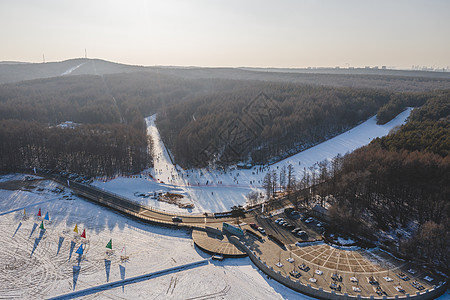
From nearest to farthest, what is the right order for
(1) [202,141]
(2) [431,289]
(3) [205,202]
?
(2) [431,289] < (3) [205,202] < (1) [202,141]

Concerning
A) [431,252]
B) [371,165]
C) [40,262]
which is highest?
[371,165]

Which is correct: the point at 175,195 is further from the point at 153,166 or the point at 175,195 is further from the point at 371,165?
the point at 371,165

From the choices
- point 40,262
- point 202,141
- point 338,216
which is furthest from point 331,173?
point 40,262

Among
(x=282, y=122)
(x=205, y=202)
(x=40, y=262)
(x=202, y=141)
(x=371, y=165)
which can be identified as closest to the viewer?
(x=40, y=262)

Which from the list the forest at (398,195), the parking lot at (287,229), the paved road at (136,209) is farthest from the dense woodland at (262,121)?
the parking lot at (287,229)

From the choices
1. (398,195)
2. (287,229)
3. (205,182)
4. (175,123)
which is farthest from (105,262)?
(175,123)

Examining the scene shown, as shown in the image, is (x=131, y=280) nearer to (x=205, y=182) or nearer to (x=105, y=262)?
(x=105, y=262)

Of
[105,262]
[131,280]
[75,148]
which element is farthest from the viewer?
[75,148]
